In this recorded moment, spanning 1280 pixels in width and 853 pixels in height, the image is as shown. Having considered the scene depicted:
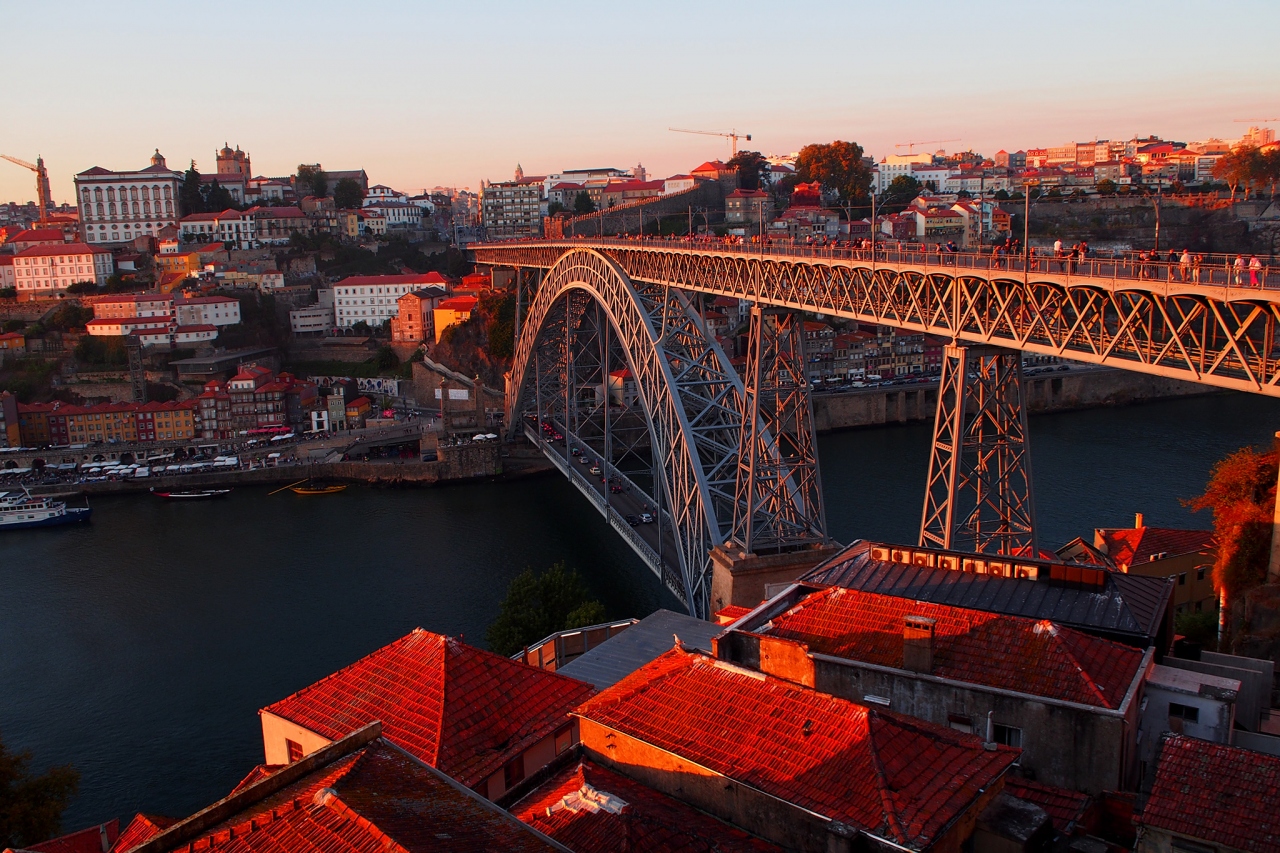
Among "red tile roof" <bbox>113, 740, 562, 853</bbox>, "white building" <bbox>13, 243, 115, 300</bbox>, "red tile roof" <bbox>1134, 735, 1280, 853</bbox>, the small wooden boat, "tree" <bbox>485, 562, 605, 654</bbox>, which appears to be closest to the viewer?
"red tile roof" <bbox>113, 740, 562, 853</bbox>

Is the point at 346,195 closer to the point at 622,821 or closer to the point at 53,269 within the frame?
the point at 53,269

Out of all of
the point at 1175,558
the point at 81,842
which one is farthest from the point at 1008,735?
the point at 1175,558

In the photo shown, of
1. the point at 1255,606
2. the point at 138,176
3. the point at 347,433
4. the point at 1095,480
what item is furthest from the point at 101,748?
the point at 138,176

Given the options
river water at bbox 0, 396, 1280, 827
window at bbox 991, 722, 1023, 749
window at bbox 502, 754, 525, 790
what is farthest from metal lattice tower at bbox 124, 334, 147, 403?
window at bbox 991, 722, 1023, 749

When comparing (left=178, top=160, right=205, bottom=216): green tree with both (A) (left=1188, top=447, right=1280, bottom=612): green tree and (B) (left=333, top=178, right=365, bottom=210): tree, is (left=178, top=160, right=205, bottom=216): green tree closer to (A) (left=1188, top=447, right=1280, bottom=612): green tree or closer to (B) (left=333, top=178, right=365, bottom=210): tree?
(B) (left=333, top=178, right=365, bottom=210): tree

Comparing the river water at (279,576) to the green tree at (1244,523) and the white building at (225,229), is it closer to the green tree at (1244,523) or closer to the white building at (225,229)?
the green tree at (1244,523)

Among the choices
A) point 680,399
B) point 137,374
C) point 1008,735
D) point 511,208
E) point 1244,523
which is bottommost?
point 137,374
